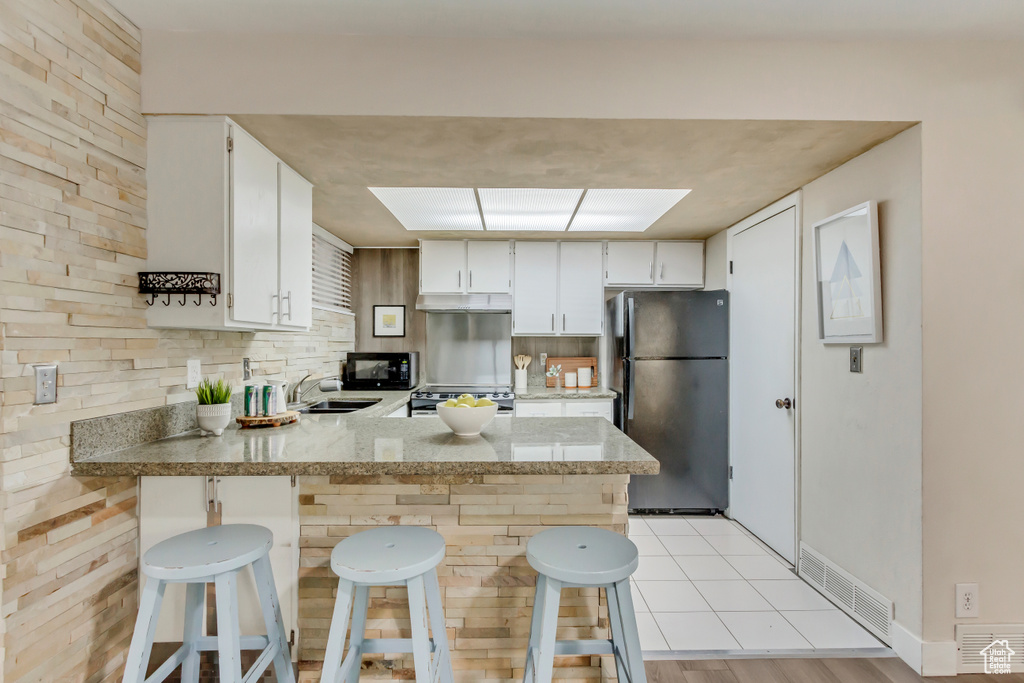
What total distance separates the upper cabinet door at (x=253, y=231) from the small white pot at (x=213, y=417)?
36cm

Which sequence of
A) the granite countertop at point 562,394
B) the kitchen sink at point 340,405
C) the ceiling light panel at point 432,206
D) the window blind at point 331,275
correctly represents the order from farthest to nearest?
the granite countertop at point 562,394 → the window blind at point 331,275 → the kitchen sink at point 340,405 → the ceiling light panel at point 432,206

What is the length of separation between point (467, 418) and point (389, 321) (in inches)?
110

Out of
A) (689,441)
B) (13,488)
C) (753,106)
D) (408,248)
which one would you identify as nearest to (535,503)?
(13,488)

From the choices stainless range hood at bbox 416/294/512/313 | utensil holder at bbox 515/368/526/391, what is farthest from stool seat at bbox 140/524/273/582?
utensil holder at bbox 515/368/526/391

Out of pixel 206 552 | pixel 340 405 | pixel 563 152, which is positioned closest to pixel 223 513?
pixel 206 552

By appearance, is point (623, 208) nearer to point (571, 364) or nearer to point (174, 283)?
point (571, 364)

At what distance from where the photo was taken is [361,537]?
1.48 m

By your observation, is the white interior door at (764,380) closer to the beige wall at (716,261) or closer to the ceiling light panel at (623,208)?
the beige wall at (716,261)

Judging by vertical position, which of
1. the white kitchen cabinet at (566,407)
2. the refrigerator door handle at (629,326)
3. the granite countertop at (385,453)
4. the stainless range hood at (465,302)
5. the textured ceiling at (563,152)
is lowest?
the white kitchen cabinet at (566,407)

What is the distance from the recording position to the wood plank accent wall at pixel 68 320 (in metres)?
1.35

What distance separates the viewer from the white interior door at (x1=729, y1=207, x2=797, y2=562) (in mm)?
2811

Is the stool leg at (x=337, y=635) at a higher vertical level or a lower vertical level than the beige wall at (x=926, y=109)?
lower

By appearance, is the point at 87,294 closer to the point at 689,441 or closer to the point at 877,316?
the point at 877,316

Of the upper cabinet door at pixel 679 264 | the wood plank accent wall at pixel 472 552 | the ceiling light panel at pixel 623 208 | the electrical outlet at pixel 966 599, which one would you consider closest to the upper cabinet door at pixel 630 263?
the upper cabinet door at pixel 679 264
